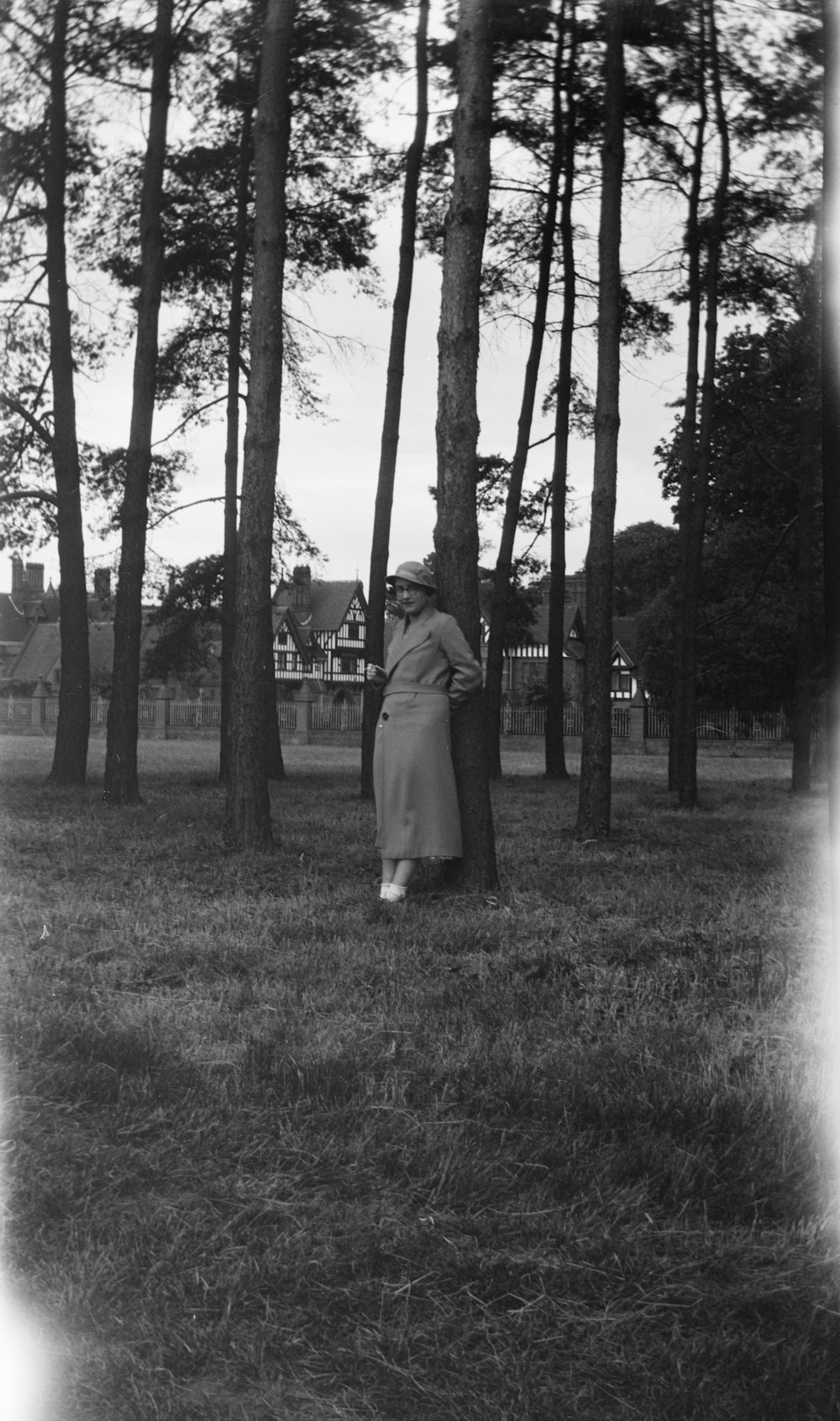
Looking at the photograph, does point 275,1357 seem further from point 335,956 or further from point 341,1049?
point 335,956

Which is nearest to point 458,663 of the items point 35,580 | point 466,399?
point 466,399

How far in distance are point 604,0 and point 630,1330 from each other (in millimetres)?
13589

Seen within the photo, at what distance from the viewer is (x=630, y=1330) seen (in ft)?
9.10

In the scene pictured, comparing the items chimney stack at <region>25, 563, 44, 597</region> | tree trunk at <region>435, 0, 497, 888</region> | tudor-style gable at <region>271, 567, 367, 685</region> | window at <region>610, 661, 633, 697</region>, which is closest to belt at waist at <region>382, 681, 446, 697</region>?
tree trunk at <region>435, 0, 497, 888</region>

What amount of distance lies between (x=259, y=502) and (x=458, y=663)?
3185 mm

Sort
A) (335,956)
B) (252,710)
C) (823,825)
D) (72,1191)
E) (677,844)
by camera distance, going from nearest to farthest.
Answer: (72,1191) < (335,956) < (252,710) < (677,844) < (823,825)

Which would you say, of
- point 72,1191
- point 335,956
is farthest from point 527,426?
point 72,1191

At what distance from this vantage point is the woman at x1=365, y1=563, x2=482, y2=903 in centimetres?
816

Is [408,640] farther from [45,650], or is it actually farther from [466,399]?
[45,650]

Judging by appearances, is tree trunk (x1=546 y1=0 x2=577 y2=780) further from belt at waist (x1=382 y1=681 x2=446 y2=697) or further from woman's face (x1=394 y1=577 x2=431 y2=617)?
belt at waist (x1=382 y1=681 x2=446 y2=697)

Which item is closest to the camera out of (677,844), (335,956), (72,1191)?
(72,1191)

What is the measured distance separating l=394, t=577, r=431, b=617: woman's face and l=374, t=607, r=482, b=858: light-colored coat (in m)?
0.10

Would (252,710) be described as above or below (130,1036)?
above

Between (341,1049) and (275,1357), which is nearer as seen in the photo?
(275,1357)
